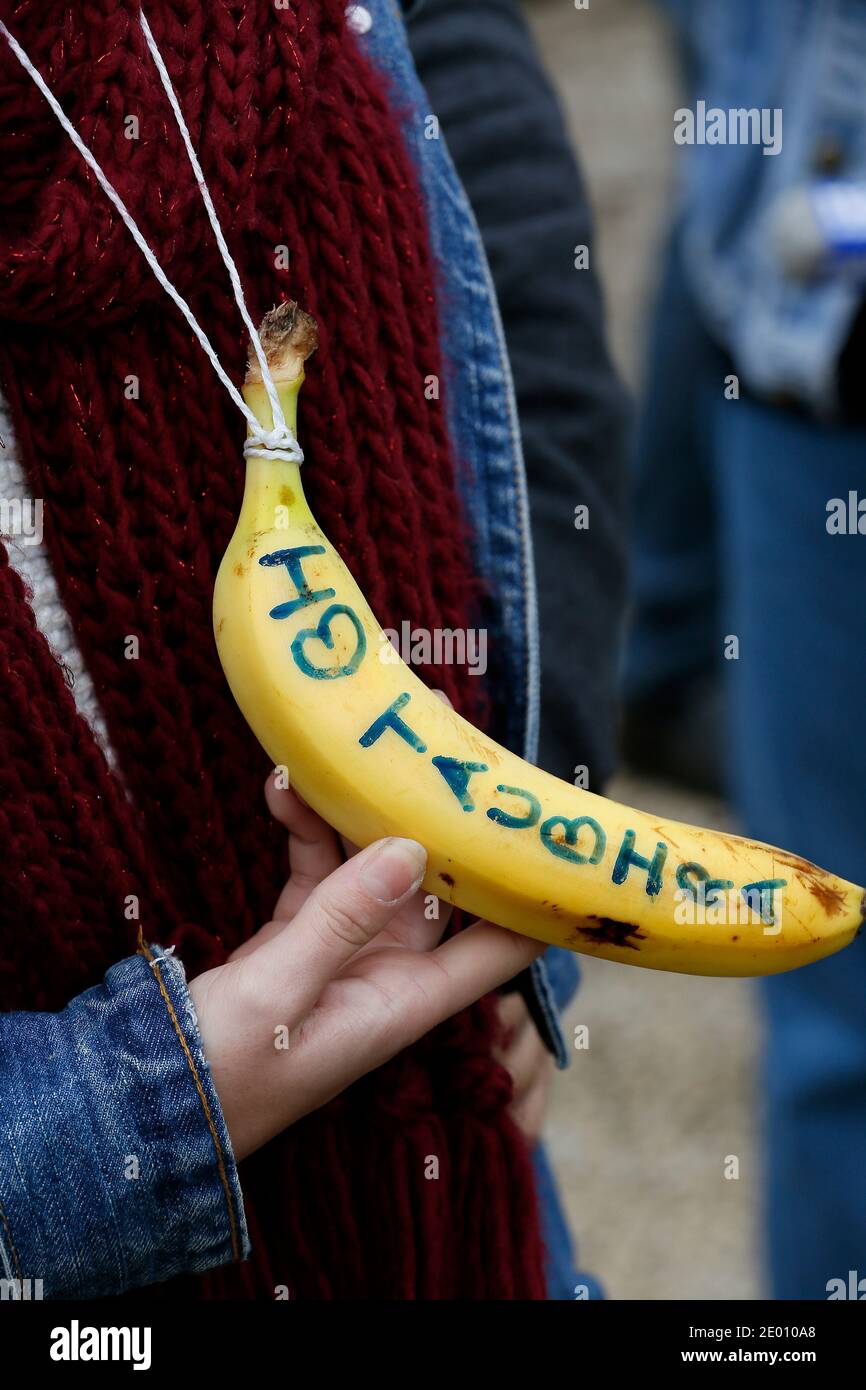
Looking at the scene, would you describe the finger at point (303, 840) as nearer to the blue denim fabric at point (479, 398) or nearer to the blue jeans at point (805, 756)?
the blue denim fabric at point (479, 398)

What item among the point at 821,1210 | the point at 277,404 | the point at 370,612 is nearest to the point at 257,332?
the point at 277,404

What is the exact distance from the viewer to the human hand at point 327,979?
0.80 m

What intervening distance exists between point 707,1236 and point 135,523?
1.81 metres

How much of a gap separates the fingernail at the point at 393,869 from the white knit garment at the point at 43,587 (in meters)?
0.21

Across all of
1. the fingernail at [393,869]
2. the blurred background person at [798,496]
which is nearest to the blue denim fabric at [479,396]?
the fingernail at [393,869]

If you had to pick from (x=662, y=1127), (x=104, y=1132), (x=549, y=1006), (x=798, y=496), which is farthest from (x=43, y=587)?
(x=662, y=1127)

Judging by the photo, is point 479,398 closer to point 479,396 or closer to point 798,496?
point 479,396

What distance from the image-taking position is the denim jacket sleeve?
0.82 m

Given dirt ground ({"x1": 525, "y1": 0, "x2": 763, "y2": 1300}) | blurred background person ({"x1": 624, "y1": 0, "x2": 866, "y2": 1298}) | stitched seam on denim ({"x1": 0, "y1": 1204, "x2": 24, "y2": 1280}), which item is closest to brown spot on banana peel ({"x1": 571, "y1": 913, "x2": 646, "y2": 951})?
stitched seam on denim ({"x1": 0, "y1": 1204, "x2": 24, "y2": 1280})

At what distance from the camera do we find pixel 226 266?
0.85 meters

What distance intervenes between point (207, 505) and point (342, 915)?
0.28 meters

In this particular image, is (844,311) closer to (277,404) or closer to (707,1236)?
(277,404)

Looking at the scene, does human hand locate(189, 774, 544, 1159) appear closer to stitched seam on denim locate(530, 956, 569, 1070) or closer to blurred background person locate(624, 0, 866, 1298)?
stitched seam on denim locate(530, 956, 569, 1070)

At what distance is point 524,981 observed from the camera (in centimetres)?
105
